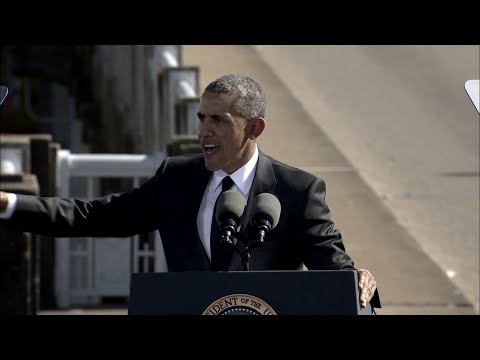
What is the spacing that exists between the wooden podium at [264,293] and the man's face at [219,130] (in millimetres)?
923

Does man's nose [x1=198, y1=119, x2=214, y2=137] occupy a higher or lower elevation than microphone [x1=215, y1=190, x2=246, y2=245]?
higher

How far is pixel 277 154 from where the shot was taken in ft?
51.9

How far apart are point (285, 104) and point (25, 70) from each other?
979 centimetres

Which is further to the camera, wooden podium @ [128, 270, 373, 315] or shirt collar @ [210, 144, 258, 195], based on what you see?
shirt collar @ [210, 144, 258, 195]

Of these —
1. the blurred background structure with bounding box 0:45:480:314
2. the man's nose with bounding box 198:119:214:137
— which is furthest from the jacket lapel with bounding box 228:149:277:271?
the blurred background structure with bounding box 0:45:480:314

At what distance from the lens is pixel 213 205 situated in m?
7.27

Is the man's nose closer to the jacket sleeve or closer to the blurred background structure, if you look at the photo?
the jacket sleeve

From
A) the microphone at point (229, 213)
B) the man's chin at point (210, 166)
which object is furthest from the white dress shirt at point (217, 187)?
the microphone at point (229, 213)

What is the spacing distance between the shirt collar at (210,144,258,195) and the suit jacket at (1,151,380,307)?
4 centimetres

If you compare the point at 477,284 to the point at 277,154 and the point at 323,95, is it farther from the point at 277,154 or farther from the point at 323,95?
the point at 323,95

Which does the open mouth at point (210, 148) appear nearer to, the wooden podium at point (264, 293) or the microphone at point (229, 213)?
the microphone at point (229, 213)

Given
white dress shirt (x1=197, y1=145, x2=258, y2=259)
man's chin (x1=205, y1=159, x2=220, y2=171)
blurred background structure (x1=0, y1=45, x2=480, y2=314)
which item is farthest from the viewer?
blurred background structure (x1=0, y1=45, x2=480, y2=314)

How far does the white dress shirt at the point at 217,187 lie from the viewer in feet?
23.8

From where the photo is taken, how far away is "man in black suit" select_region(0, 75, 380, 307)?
7.08m
